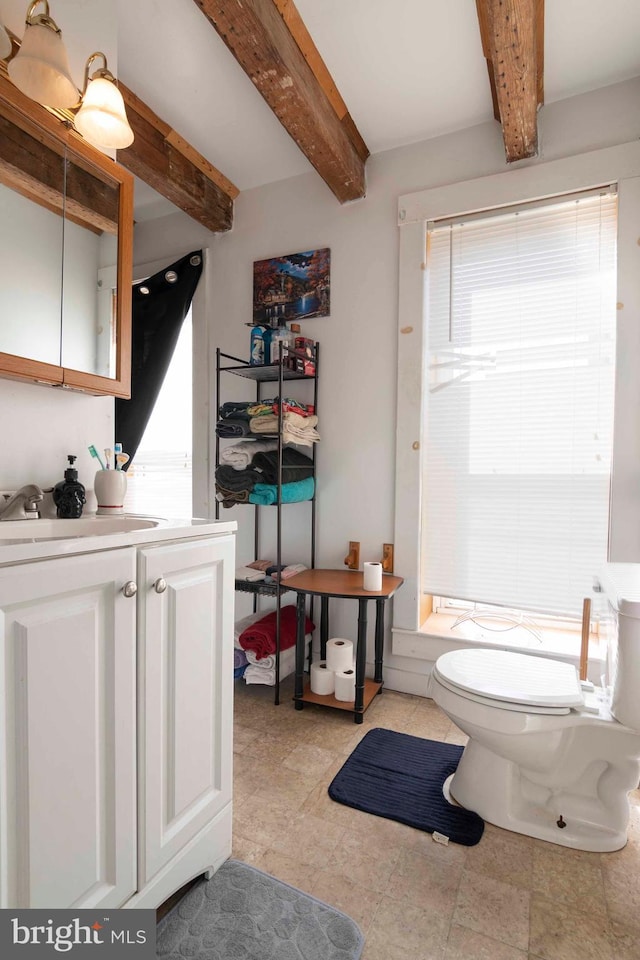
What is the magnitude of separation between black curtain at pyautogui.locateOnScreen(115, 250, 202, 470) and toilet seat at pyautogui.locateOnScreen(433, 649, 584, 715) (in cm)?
228

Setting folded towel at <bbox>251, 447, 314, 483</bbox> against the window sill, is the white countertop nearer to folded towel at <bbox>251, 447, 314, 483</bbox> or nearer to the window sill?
folded towel at <bbox>251, 447, 314, 483</bbox>

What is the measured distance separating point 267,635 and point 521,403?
1.56m

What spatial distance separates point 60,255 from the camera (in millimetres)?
1374

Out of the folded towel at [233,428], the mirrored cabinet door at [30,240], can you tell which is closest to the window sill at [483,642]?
the folded towel at [233,428]

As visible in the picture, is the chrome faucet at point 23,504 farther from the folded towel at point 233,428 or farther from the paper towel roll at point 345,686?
the paper towel roll at point 345,686

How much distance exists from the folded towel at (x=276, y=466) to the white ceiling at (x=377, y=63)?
151 cm

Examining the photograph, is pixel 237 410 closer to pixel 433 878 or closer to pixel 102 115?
pixel 102 115

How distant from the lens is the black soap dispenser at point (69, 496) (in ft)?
4.32

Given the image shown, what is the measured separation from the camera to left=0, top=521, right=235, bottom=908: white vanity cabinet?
76cm

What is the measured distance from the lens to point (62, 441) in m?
1.42

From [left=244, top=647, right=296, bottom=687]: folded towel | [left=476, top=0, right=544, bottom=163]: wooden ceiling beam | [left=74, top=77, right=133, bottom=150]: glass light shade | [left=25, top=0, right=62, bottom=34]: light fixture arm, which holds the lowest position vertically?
[left=244, top=647, right=296, bottom=687]: folded towel

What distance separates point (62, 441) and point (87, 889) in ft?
3.51

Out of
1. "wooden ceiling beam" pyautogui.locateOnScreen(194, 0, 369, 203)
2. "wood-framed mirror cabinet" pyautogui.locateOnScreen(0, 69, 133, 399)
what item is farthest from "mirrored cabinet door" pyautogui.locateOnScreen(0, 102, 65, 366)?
"wooden ceiling beam" pyautogui.locateOnScreen(194, 0, 369, 203)

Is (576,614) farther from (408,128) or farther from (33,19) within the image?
(33,19)
